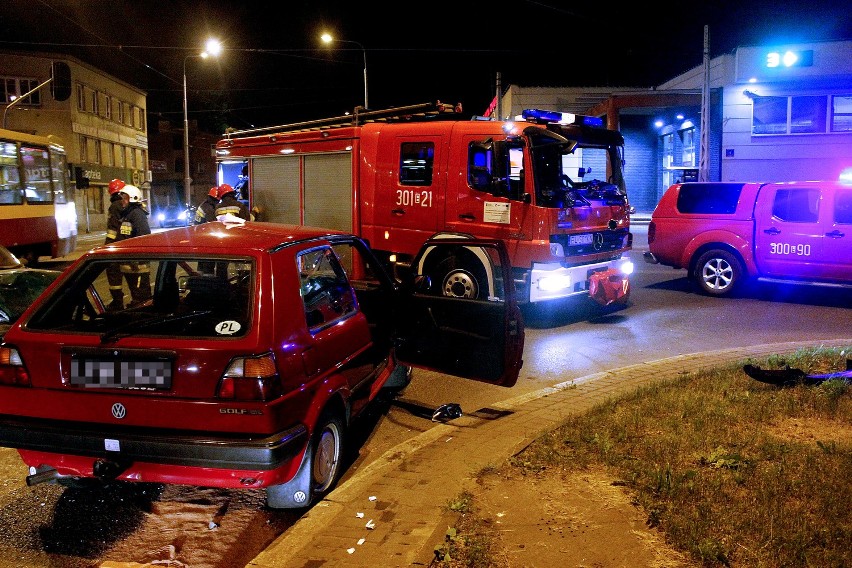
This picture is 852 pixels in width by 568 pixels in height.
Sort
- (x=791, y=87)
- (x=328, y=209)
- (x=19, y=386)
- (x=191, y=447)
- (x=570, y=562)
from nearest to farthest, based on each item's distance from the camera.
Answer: (x=570, y=562), (x=191, y=447), (x=19, y=386), (x=328, y=209), (x=791, y=87)

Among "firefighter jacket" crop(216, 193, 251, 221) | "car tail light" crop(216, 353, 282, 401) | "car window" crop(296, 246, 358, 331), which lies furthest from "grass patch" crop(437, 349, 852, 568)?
"firefighter jacket" crop(216, 193, 251, 221)

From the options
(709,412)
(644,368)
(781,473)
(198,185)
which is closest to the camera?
(781,473)

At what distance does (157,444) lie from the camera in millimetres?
3676

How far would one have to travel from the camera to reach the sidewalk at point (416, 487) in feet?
11.7

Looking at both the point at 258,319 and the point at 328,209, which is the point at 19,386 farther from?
the point at 328,209

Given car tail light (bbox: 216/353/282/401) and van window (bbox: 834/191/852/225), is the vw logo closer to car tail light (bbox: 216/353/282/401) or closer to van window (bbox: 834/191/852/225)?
car tail light (bbox: 216/353/282/401)

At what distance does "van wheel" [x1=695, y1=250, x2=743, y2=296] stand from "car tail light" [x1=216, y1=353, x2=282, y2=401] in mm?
10176

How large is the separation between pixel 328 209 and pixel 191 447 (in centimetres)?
796

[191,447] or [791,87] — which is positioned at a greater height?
[791,87]

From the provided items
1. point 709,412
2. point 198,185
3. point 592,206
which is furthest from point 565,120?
point 198,185

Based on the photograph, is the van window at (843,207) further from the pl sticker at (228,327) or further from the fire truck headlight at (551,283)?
the pl sticker at (228,327)

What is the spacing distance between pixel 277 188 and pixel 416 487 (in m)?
8.87

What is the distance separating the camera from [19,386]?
390 cm

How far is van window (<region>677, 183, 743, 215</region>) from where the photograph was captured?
12023 millimetres
